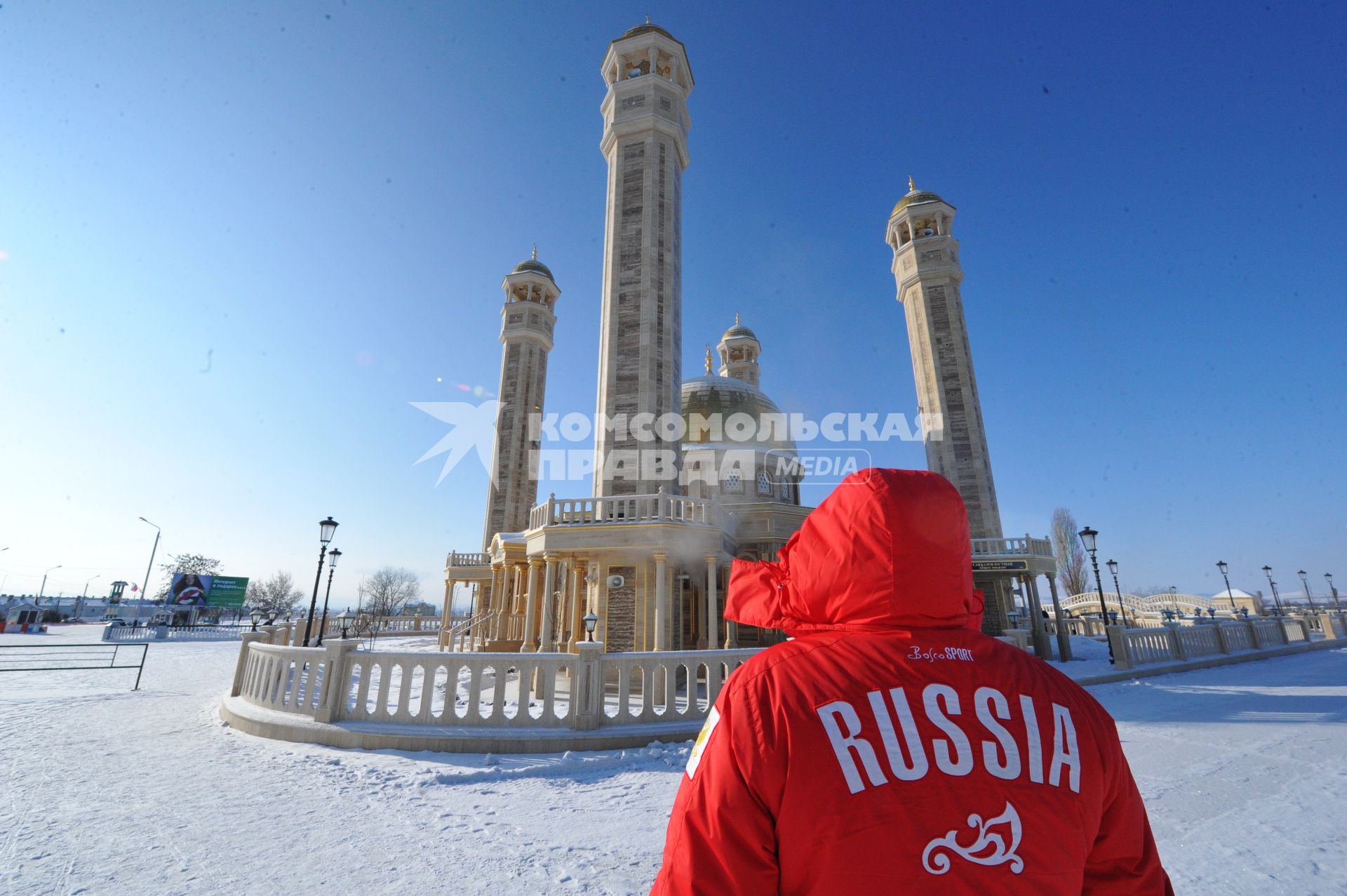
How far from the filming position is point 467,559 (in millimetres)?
26734

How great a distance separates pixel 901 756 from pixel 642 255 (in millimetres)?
19697

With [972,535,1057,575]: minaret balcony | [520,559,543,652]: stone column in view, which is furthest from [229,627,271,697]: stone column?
[972,535,1057,575]: minaret balcony

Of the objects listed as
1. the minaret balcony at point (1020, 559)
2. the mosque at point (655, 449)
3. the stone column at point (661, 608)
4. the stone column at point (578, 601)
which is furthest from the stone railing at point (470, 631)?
the minaret balcony at point (1020, 559)

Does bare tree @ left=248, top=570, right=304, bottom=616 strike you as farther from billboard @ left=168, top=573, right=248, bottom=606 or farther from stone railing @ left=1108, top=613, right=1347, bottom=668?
stone railing @ left=1108, top=613, right=1347, bottom=668

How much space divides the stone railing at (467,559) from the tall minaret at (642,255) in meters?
12.5

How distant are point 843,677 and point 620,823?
4.32 m

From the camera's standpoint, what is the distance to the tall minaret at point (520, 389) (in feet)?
97.6

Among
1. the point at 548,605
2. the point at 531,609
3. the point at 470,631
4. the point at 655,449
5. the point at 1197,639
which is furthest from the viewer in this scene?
the point at 470,631

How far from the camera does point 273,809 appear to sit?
192 inches

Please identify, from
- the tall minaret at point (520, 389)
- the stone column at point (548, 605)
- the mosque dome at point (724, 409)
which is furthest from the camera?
→ the tall minaret at point (520, 389)

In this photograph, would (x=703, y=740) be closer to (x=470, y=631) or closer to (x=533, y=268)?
(x=470, y=631)

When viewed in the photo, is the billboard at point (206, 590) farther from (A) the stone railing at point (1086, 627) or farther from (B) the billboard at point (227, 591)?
(A) the stone railing at point (1086, 627)

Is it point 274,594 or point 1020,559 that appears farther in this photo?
point 274,594

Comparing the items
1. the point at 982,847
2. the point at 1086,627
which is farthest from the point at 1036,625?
the point at 982,847
